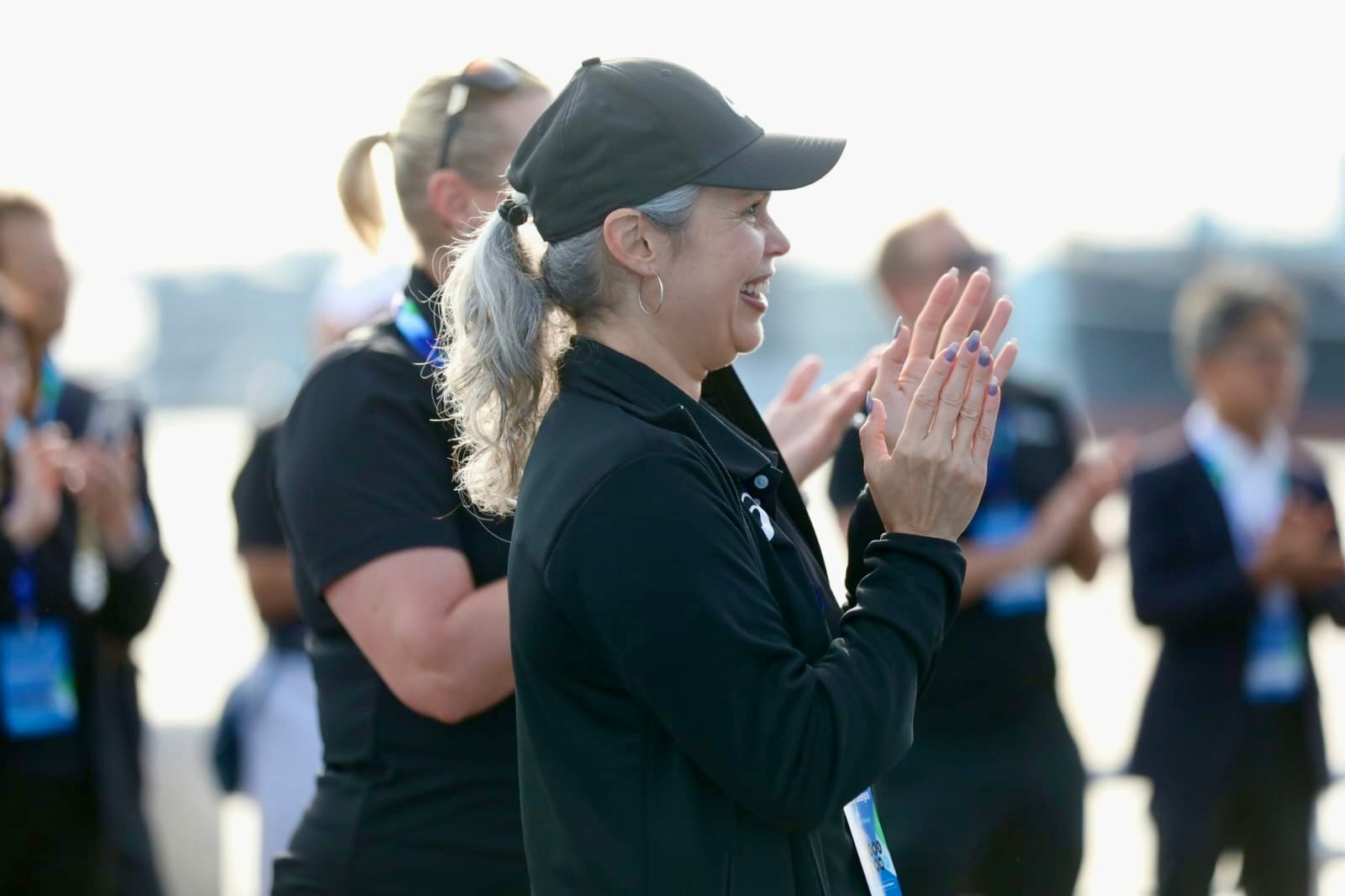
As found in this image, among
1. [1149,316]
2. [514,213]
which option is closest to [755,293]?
[514,213]

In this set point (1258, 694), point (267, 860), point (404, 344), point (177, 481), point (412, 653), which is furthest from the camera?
point (177, 481)

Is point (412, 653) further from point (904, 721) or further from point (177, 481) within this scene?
point (177, 481)

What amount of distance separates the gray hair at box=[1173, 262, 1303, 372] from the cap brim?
2.87 meters

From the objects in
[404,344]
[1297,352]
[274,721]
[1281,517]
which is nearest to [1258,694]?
[1281,517]

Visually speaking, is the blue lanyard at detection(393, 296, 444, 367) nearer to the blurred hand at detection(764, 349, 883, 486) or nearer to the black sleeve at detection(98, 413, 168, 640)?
the blurred hand at detection(764, 349, 883, 486)

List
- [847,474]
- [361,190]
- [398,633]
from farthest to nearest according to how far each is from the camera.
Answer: [847,474], [361,190], [398,633]

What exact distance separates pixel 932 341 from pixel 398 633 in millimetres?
792

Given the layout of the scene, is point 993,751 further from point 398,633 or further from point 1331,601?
point 398,633

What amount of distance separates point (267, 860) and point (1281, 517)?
101 inches

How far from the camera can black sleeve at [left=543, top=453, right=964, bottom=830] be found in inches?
62.1

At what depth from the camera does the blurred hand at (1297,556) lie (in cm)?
404

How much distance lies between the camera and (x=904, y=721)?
1.67m

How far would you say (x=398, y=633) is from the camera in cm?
217

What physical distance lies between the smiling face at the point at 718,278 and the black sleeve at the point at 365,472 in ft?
1.78
